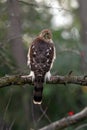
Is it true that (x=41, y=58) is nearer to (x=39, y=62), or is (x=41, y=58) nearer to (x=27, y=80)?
(x=39, y=62)

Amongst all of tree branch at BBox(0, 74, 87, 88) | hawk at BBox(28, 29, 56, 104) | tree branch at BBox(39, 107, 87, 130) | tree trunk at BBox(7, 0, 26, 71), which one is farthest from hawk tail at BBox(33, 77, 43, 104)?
tree trunk at BBox(7, 0, 26, 71)

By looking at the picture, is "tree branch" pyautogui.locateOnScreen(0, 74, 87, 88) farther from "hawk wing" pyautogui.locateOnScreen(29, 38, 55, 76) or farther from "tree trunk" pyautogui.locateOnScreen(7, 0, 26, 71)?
"tree trunk" pyautogui.locateOnScreen(7, 0, 26, 71)

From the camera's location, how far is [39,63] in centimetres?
1134

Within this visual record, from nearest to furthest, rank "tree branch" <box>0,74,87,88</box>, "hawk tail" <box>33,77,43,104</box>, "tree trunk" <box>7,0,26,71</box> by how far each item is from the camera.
Answer: "tree branch" <box>0,74,87,88</box>, "hawk tail" <box>33,77,43,104</box>, "tree trunk" <box>7,0,26,71</box>

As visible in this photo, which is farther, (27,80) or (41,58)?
(41,58)

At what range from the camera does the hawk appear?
11109 mm

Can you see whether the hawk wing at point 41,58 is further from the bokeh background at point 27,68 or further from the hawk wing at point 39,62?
the bokeh background at point 27,68

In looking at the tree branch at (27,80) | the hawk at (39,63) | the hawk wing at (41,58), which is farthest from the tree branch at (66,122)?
the hawk wing at (41,58)

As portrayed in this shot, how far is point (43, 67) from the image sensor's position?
11.3m

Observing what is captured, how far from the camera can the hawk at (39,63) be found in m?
11.1

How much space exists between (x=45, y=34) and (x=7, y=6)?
188 cm

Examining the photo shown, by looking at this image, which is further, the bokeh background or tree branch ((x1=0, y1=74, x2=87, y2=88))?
the bokeh background

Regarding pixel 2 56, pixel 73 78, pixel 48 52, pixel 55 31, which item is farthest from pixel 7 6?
pixel 55 31

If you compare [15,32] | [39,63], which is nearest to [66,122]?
[39,63]
